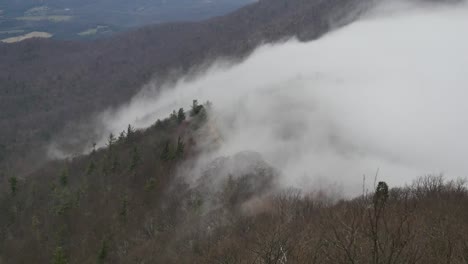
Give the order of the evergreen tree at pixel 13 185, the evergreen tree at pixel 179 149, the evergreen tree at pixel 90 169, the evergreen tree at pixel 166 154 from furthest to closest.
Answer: the evergreen tree at pixel 90 169 → the evergreen tree at pixel 179 149 → the evergreen tree at pixel 13 185 → the evergreen tree at pixel 166 154

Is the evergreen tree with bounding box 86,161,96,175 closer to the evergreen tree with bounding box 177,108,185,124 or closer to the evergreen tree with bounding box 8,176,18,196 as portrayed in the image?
the evergreen tree with bounding box 8,176,18,196

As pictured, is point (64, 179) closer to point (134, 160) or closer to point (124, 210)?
→ point (134, 160)

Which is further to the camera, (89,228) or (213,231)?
(89,228)

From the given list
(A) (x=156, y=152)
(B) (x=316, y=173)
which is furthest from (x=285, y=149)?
(A) (x=156, y=152)

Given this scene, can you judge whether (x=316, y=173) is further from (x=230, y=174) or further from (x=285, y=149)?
(x=230, y=174)

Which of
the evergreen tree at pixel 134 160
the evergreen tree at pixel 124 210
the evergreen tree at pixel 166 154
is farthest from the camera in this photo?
the evergreen tree at pixel 166 154

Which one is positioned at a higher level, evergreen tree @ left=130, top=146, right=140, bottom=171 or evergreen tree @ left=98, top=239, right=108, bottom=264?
evergreen tree @ left=130, top=146, right=140, bottom=171

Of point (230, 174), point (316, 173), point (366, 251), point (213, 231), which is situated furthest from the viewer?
point (316, 173)

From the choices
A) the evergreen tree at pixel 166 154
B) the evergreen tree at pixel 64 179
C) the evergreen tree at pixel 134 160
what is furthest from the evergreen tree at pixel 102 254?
the evergreen tree at pixel 64 179

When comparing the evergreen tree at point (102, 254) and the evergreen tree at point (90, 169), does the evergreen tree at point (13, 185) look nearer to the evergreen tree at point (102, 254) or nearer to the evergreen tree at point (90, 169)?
the evergreen tree at point (90, 169)

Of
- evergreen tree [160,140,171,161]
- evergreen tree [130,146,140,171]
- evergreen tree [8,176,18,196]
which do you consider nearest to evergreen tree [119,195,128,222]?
evergreen tree [130,146,140,171]

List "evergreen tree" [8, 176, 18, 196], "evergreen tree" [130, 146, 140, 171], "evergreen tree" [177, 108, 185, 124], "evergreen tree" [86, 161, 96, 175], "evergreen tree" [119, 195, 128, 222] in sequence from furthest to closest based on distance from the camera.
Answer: "evergreen tree" [177, 108, 185, 124]
"evergreen tree" [86, 161, 96, 175]
"evergreen tree" [8, 176, 18, 196]
"evergreen tree" [130, 146, 140, 171]
"evergreen tree" [119, 195, 128, 222]
